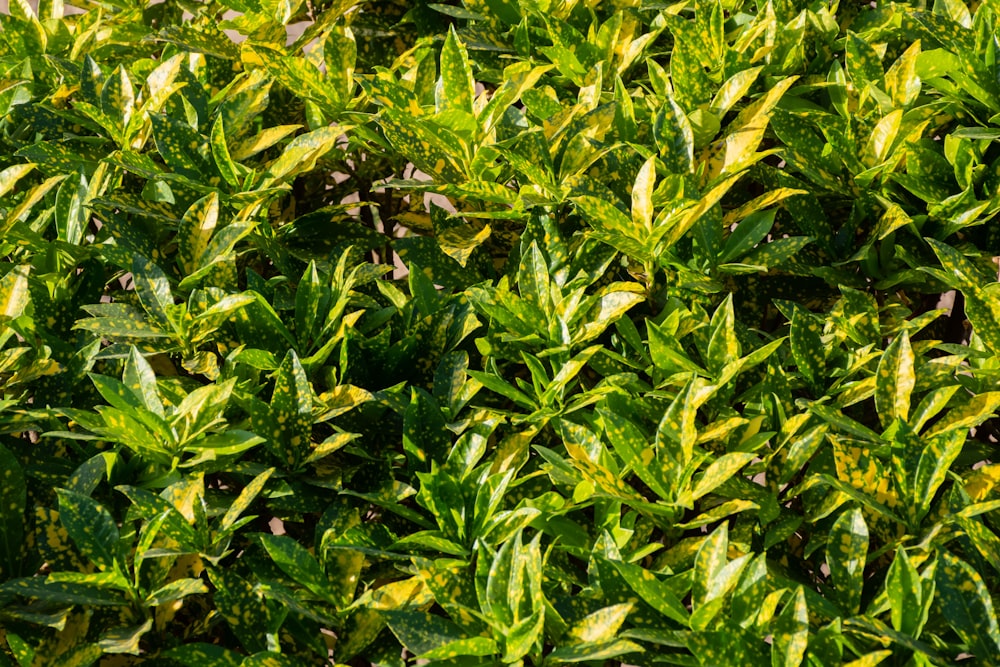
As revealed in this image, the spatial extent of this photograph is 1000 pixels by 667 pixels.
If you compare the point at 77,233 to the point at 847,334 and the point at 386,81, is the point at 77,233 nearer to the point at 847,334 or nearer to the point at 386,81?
the point at 386,81

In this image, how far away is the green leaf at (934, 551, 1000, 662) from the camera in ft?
3.80

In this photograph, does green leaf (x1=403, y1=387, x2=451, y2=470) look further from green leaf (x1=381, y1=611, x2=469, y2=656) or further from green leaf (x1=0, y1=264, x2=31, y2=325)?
green leaf (x1=0, y1=264, x2=31, y2=325)

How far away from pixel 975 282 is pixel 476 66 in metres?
1.03

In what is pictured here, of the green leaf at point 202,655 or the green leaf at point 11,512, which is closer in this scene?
the green leaf at point 202,655

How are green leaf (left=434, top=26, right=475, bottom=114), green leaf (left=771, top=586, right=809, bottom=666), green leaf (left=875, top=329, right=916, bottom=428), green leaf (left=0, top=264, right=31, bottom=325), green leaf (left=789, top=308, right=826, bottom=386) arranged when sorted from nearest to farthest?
green leaf (left=771, top=586, right=809, bottom=666)
green leaf (left=875, top=329, right=916, bottom=428)
green leaf (left=789, top=308, right=826, bottom=386)
green leaf (left=0, top=264, right=31, bottom=325)
green leaf (left=434, top=26, right=475, bottom=114)

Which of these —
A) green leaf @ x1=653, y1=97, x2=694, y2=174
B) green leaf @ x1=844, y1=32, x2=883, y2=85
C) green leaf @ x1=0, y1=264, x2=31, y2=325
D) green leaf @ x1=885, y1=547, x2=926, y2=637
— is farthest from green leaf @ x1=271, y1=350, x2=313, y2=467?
green leaf @ x1=844, y1=32, x2=883, y2=85

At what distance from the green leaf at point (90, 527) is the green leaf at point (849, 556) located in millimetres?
872

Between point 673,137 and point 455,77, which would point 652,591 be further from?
point 455,77

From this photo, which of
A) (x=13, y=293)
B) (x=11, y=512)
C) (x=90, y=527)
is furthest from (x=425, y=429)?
(x=13, y=293)

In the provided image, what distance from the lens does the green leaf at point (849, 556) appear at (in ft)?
4.13

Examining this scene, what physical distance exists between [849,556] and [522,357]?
21.3 inches

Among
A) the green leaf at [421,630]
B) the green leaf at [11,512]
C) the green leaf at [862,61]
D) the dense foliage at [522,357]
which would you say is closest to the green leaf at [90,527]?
the dense foliage at [522,357]

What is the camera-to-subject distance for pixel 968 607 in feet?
3.84

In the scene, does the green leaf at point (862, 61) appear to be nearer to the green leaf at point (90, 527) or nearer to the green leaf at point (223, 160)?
the green leaf at point (223, 160)
